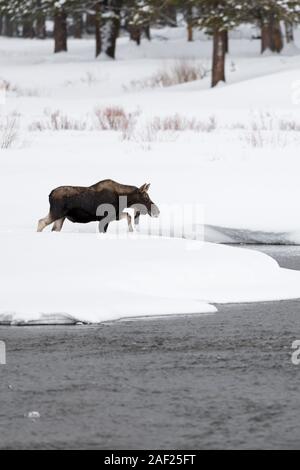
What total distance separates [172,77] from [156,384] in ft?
111

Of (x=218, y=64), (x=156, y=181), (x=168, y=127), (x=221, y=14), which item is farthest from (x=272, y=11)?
(x=156, y=181)

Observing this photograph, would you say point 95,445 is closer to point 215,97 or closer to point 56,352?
point 56,352

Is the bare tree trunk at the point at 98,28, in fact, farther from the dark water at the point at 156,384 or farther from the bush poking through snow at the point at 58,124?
the dark water at the point at 156,384

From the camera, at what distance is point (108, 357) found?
27.9 ft

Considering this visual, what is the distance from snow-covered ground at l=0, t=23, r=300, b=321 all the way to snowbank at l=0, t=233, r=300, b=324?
0.04 feet

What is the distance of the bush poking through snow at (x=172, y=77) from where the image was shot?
39438 mm

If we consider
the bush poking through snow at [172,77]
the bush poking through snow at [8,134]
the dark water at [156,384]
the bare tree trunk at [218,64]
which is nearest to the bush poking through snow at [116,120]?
the bush poking through snow at [8,134]

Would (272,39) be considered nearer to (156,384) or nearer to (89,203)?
(89,203)

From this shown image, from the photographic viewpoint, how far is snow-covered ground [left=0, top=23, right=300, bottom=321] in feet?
34.7

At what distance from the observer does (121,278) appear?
10812mm

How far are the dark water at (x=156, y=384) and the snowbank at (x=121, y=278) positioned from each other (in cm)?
32

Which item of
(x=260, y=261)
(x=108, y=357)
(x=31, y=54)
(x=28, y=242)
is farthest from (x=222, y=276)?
(x=31, y=54)

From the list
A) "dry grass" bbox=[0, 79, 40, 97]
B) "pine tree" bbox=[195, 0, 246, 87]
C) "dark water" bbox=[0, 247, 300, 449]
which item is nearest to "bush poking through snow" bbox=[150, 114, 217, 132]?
"pine tree" bbox=[195, 0, 246, 87]

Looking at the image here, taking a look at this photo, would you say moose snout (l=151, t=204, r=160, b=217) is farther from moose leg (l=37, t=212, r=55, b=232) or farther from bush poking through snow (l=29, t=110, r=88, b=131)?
bush poking through snow (l=29, t=110, r=88, b=131)
